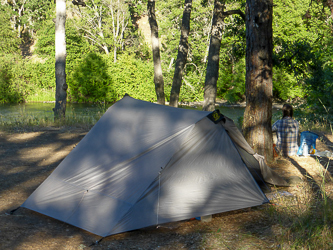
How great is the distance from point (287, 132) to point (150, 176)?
4095 mm

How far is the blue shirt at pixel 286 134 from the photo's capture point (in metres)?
7.32

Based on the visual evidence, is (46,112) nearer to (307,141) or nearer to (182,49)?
(182,49)

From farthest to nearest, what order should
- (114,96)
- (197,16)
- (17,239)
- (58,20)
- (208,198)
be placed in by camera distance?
(114,96) → (197,16) → (58,20) → (208,198) → (17,239)

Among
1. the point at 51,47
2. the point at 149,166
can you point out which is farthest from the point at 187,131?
the point at 51,47

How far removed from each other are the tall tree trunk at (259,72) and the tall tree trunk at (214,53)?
4.46m

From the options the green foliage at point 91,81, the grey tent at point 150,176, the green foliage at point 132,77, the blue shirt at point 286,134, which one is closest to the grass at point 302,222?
the grey tent at point 150,176

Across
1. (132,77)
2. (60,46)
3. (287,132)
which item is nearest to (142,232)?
(287,132)

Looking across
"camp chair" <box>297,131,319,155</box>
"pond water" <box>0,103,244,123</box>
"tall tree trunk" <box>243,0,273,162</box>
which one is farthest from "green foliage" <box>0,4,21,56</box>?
"camp chair" <box>297,131,319,155</box>

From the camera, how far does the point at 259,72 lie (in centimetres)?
686

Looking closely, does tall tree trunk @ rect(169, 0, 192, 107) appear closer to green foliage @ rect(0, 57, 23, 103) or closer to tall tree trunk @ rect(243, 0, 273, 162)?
tall tree trunk @ rect(243, 0, 273, 162)

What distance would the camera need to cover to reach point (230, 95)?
31516 millimetres

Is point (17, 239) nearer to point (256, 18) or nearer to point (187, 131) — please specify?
point (187, 131)

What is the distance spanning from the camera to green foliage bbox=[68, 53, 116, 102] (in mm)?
34719

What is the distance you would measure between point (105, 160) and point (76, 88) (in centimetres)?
3228
